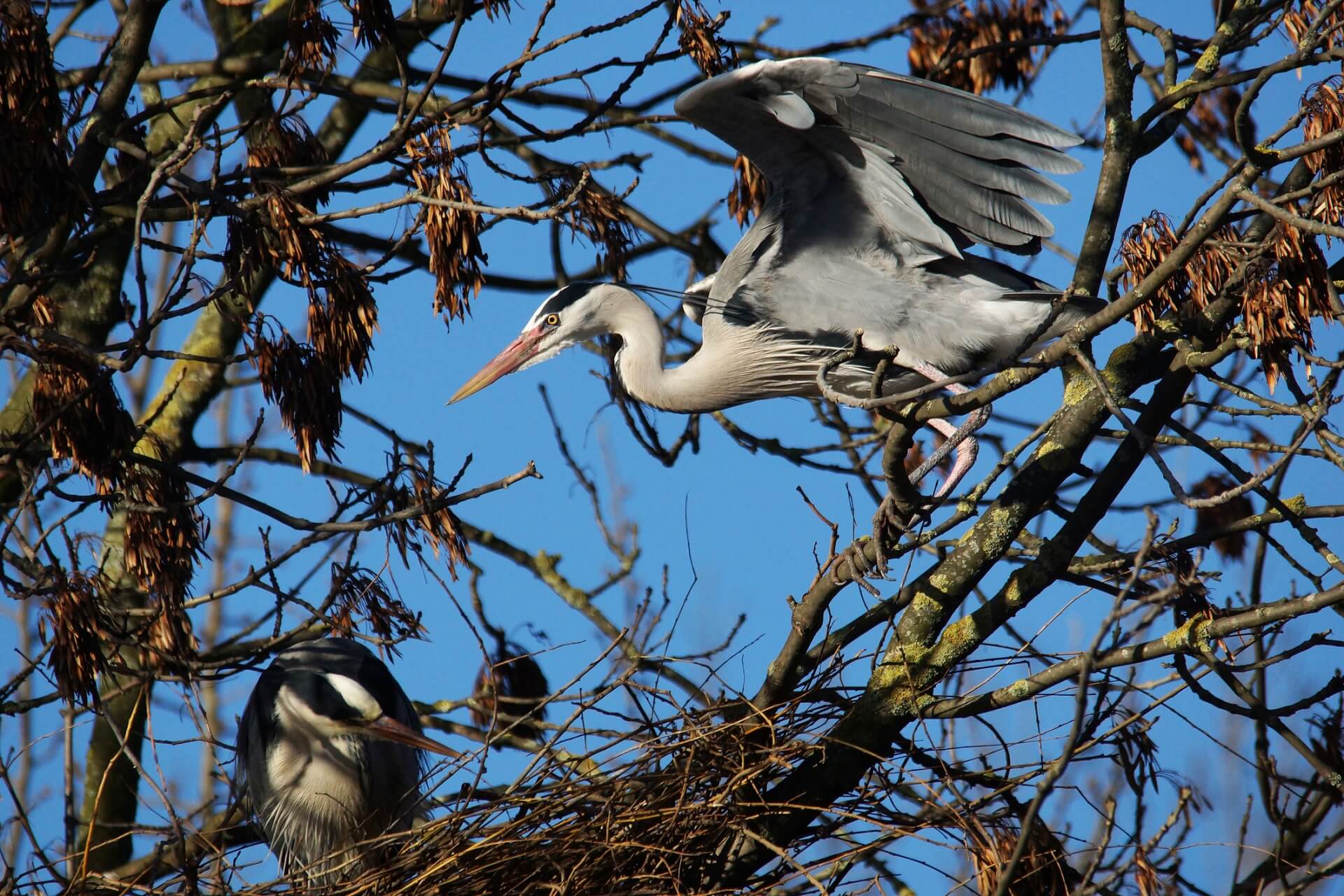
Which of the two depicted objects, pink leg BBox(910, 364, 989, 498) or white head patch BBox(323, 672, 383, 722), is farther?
white head patch BBox(323, 672, 383, 722)

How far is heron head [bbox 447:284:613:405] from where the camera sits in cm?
385

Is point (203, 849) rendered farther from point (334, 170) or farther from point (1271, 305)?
point (1271, 305)

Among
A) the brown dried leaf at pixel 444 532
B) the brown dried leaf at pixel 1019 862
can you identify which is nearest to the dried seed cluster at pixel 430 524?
the brown dried leaf at pixel 444 532

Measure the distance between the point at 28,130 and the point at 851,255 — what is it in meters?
2.01

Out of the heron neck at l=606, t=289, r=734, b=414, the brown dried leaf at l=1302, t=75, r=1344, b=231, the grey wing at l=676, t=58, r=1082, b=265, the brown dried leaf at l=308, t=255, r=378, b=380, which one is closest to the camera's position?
the brown dried leaf at l=1302, t=75, r=1344, b=231

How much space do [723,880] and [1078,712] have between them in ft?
4.09

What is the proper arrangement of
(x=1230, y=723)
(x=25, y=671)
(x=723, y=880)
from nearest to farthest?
(x=723, y=880)
(x=25, y=671)
(x=1230, y=723)

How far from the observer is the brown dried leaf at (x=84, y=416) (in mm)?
2674

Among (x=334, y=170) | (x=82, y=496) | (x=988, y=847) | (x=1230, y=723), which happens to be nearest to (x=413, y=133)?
(x=334, y=170)

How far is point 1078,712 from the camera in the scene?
4.73 feet

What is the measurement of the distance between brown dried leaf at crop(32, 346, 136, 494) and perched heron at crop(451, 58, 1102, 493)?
136cm

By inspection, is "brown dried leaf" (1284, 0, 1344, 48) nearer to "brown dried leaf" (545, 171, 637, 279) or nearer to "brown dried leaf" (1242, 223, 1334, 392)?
"brown dried leaf" (1242, 223, 1334, 392)

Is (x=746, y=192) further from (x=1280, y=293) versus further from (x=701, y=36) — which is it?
(x=1280, y=293)

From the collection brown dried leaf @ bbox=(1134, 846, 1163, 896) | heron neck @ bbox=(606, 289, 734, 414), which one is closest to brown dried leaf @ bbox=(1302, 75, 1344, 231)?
brown dried leaf @ bbox=(1134, 846, 1163, 896)
